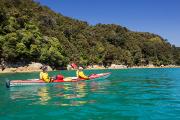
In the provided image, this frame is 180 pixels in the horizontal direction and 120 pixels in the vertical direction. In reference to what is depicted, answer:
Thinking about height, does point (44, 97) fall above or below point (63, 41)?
below

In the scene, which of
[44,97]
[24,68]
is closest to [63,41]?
[24,68]

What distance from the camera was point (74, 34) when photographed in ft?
426

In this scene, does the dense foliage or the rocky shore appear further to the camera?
the dense foliage

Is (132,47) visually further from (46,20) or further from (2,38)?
(2,38)

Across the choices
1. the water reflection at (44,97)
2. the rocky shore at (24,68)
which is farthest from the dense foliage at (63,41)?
the water reflection at (44,97)

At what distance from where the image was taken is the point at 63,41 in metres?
116

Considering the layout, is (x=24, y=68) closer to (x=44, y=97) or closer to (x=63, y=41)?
(x=63, y=41)

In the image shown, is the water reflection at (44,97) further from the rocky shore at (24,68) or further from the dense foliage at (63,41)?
the dense foliage at (63,41)

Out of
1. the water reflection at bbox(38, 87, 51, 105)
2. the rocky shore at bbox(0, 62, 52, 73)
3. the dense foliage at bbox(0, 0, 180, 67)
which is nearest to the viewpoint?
the water reflection at bbox(38, 87, 51, 105)

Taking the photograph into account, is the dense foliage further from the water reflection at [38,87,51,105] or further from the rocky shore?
the water reflection at [38,87,51,105]

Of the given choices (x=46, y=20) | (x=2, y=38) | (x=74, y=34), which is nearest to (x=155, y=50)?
(x=74, y=34)

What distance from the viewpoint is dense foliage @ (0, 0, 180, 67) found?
8570 cm

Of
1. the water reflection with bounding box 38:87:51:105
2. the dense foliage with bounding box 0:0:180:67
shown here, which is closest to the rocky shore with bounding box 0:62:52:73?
the dense foliage with bounding box 0:0:180:67

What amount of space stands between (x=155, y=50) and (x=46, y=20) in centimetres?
6272
